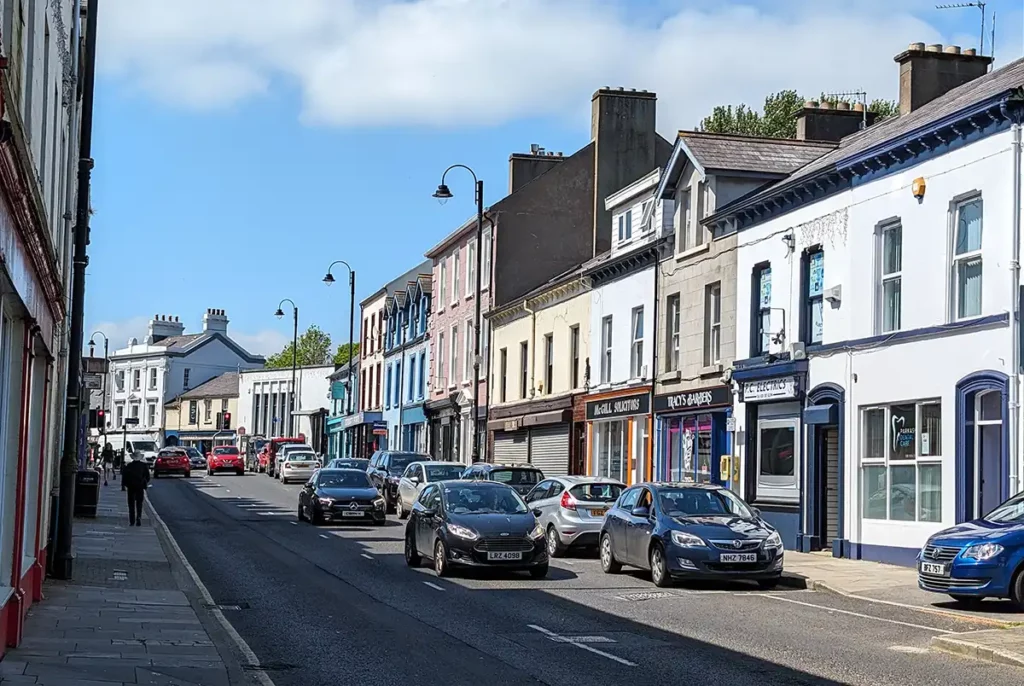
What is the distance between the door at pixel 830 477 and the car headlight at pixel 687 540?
717 centimetres

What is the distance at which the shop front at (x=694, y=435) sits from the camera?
99.9ft

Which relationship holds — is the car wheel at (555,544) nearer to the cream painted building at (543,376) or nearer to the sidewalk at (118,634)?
the sidewalk at (118,634)

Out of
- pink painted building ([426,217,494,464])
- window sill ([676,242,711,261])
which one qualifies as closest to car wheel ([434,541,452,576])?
window sill ([676,242,711,261])

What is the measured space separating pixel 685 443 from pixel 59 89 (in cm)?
1898

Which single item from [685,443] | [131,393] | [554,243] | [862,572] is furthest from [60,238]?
[131,393]

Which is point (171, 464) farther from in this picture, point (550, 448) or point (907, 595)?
point (907, 595)

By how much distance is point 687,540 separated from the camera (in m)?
20.1

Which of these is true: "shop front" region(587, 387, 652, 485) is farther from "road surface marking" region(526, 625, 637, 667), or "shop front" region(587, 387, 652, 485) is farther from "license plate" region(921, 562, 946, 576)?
"road surface marking" region(526, 625, 637, 667)

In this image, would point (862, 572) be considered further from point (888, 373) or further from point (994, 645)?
point (994, 645)

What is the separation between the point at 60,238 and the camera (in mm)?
20297

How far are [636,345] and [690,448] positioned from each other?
15.0 ft

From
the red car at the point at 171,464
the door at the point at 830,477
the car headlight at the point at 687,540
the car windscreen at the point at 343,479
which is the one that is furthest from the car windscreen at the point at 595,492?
the red car at the point at 171,464

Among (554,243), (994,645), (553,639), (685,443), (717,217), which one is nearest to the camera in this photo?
(994,645)

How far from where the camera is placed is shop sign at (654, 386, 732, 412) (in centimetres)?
3019
